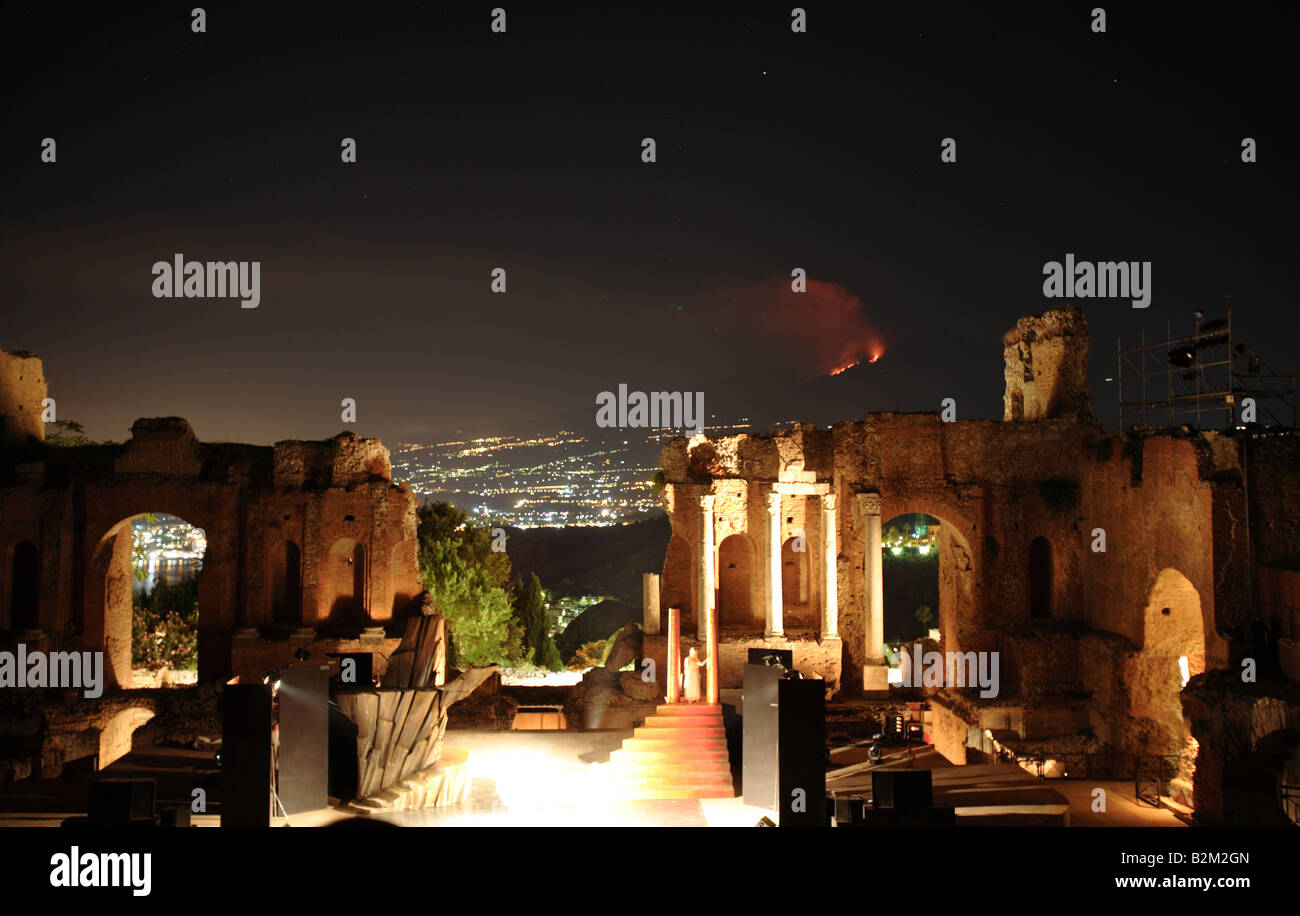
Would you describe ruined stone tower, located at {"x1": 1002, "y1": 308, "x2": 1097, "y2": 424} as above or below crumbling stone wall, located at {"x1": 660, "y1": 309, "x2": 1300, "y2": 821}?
above

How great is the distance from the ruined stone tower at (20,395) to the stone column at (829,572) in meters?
23.5

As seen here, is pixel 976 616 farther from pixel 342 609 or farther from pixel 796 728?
pixel 342 609

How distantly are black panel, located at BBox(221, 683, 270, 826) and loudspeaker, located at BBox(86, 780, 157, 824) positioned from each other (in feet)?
5.54

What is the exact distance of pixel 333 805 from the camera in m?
13.5

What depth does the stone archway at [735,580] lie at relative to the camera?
28.9 m

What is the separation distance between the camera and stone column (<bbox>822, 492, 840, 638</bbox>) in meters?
25.0

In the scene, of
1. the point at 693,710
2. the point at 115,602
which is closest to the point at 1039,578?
the point at 693,710

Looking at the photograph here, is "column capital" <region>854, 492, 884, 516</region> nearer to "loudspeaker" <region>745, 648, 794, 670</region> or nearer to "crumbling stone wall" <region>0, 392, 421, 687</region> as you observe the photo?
"loudspeaker" <region>745, 648, 794, 670</region>

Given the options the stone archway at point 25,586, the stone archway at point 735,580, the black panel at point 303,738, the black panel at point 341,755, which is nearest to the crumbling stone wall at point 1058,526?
the stone archway at point 735,580

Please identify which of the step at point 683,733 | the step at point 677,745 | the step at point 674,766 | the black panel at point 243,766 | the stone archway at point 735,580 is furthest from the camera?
the stone archway at point 735,580

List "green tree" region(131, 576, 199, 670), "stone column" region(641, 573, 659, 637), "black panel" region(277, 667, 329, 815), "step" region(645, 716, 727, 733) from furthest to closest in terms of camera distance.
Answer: "green tree" region(131, 576, 199, 670) < "stone column" region(641, 573, 659, 637) < "step" region(645, 716, 727, 733) < "black panel" region(277, 667, 329, 815)

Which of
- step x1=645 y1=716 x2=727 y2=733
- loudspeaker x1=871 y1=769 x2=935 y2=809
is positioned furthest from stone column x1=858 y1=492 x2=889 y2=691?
loudspeaker x1=871 y1=769 x2=935 y2=809

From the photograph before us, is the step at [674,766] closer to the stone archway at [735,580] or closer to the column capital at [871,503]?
the column capital at [871,503]
